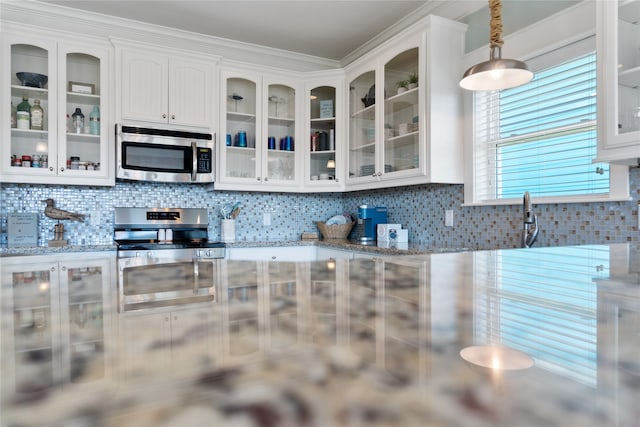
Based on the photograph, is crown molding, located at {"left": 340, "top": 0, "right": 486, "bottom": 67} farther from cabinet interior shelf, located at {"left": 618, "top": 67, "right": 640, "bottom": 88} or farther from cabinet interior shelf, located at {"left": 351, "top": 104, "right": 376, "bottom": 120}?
cabinet interior shelf, located at {"left": 618, "top": 67, "right": 640, "bottom": 88}

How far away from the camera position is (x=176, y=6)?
10.8 feet

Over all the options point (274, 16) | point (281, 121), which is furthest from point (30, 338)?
point (281, 121)

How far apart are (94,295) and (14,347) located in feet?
0.62

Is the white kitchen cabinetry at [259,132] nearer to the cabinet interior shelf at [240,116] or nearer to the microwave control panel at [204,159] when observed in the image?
the cabinet interior shelf at [240,116]

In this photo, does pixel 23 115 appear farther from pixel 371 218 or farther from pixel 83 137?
pixel 371 218

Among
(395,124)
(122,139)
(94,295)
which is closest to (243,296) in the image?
(94,295)

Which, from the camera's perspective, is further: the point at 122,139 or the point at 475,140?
the point at 122,139

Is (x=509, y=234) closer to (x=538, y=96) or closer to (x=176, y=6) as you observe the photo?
(x=538, y=96)

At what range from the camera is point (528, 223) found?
2264 millimetres

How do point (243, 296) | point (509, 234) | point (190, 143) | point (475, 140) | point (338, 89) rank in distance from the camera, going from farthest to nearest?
point (338, 89)
point (190, 143)
point (475, 140)
point (509, 234)
point (243, 296)

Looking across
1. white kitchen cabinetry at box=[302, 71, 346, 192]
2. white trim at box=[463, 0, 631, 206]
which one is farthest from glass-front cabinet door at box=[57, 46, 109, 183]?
white trim at box=[463, 0, 631, 206]

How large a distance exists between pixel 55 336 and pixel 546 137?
277cm

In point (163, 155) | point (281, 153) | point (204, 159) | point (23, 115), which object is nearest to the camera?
point (23, 115)

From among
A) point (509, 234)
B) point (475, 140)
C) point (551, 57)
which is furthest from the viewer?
point (475, 140)
